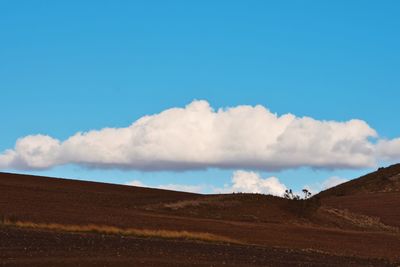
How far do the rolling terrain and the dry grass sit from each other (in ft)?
0.21

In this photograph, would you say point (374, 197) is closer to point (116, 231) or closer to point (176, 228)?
point (176, 228)

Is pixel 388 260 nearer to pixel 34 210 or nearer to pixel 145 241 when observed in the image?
pixel 145 241

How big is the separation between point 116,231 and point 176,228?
5.24m

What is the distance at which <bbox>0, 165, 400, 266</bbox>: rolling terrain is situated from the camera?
34906mm

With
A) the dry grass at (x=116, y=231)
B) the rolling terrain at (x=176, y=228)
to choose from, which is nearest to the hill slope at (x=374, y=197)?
the rolling terrain at (x=176, y=228)

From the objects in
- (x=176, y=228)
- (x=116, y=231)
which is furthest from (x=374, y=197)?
(x=116, y=231)

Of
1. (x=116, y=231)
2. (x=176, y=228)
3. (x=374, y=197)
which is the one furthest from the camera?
(x=374, y=197)

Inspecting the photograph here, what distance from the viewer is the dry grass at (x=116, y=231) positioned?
45.2m

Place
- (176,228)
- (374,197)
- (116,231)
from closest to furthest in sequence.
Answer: (116,231)
(176,228)
(374,197)

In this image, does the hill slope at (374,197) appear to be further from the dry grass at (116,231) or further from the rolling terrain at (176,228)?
the dry grass at (116,231)

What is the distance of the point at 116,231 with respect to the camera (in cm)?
4562

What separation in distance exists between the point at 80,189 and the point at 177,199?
10918 millimetres

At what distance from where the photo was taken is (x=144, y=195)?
76938mm

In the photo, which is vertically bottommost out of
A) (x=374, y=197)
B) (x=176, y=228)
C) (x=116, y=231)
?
(x=116, y=231)
